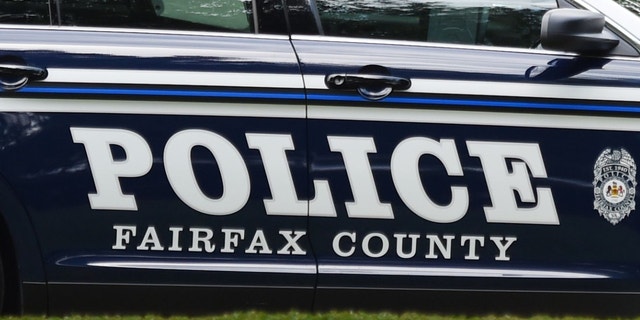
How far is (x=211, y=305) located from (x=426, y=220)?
2.41 feet

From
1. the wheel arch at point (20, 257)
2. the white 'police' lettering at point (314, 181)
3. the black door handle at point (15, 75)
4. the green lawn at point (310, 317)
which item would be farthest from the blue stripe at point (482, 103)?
the wheel arch at point (20, 257)

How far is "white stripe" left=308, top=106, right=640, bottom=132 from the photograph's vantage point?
329cm

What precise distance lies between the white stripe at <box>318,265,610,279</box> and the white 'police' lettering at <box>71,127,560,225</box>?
0.06m

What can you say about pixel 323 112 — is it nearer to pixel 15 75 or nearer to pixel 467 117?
pixel 467 117

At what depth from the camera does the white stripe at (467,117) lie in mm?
3287

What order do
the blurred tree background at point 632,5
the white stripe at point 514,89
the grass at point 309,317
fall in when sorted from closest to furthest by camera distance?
the grass at point 309,317, the white stripe at point 514,89, the blurred tree background at point 632,5

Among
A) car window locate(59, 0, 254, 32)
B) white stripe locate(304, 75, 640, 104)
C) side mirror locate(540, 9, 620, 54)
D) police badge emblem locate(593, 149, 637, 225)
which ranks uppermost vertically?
car window locate(59, 0, 254, 32)

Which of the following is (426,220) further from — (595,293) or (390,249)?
(595,293)

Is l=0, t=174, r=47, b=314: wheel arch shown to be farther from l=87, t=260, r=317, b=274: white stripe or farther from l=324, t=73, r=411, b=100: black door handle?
l=324, t=73, r=411, b=100: black door handle

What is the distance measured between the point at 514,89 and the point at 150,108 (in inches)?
44.5

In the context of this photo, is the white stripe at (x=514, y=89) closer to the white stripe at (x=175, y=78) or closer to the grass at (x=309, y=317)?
the white stripe at (x=175, y=78)

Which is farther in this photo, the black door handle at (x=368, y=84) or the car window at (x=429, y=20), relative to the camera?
the car window at (x=429, y=20)

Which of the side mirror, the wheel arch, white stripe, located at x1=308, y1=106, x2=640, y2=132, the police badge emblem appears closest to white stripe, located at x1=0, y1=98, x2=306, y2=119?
white stripe, located at x1=308, y1=106, x2=640, y2=132

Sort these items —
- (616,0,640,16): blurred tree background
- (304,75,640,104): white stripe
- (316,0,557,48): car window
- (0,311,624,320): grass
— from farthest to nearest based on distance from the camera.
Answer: (616,0,640,16): blurred tree background → (316,0,557,48): car window → (304,75,640,104): white stripe → (0,311,624,320): grass
